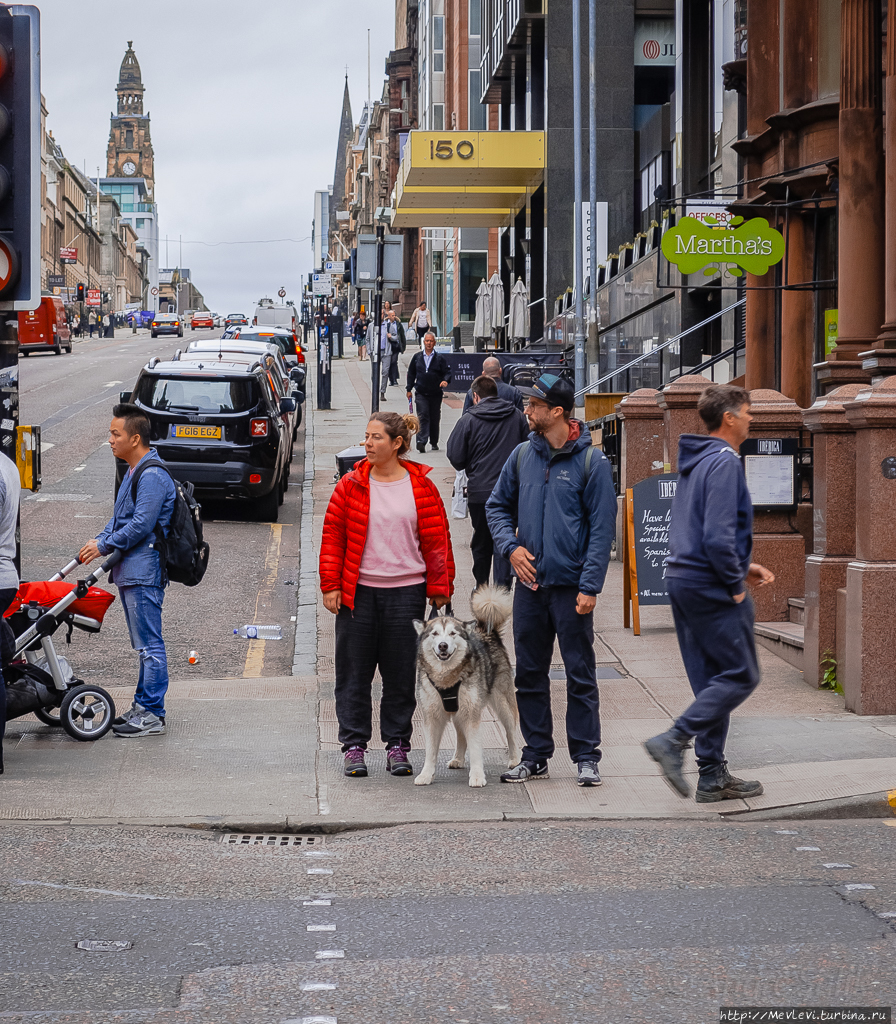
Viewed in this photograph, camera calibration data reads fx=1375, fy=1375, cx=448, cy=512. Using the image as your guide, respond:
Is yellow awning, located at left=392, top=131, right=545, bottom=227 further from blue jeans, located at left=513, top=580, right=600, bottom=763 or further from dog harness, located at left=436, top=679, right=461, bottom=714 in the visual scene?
dog harness, located at left=436, top=679, right=461, bottom=714

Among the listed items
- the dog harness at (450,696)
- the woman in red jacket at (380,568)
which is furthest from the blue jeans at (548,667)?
the woman in red jacket at (380,568)

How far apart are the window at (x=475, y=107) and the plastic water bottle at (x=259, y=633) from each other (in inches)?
1878

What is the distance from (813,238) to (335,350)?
149 ft

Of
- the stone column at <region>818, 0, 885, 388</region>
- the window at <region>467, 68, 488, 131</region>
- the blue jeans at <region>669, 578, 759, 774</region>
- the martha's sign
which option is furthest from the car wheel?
the window at <region>467, 68, 488, 131</region>

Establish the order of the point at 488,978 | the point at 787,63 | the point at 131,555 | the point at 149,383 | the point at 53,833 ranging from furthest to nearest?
the point at 149,383
the point at 787,63
the point at 131,555
the point at 53,833
the point at 488,978

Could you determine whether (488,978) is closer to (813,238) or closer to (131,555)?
(131,555)

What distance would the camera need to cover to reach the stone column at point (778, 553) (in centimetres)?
1098

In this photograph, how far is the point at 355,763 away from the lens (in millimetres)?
7461

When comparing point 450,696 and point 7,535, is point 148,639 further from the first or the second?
point 450,696

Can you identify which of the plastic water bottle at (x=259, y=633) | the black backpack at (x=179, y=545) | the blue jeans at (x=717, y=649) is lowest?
the plastic water bottle at (x=259, y=633)

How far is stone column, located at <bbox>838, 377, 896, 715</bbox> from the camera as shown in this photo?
847 centimetres

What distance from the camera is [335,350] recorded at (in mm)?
59531

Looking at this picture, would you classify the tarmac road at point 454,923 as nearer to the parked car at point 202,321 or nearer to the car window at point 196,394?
the car window at point 196,394

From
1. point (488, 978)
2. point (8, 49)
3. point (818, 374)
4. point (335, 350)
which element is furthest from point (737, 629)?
point (335, 350)
